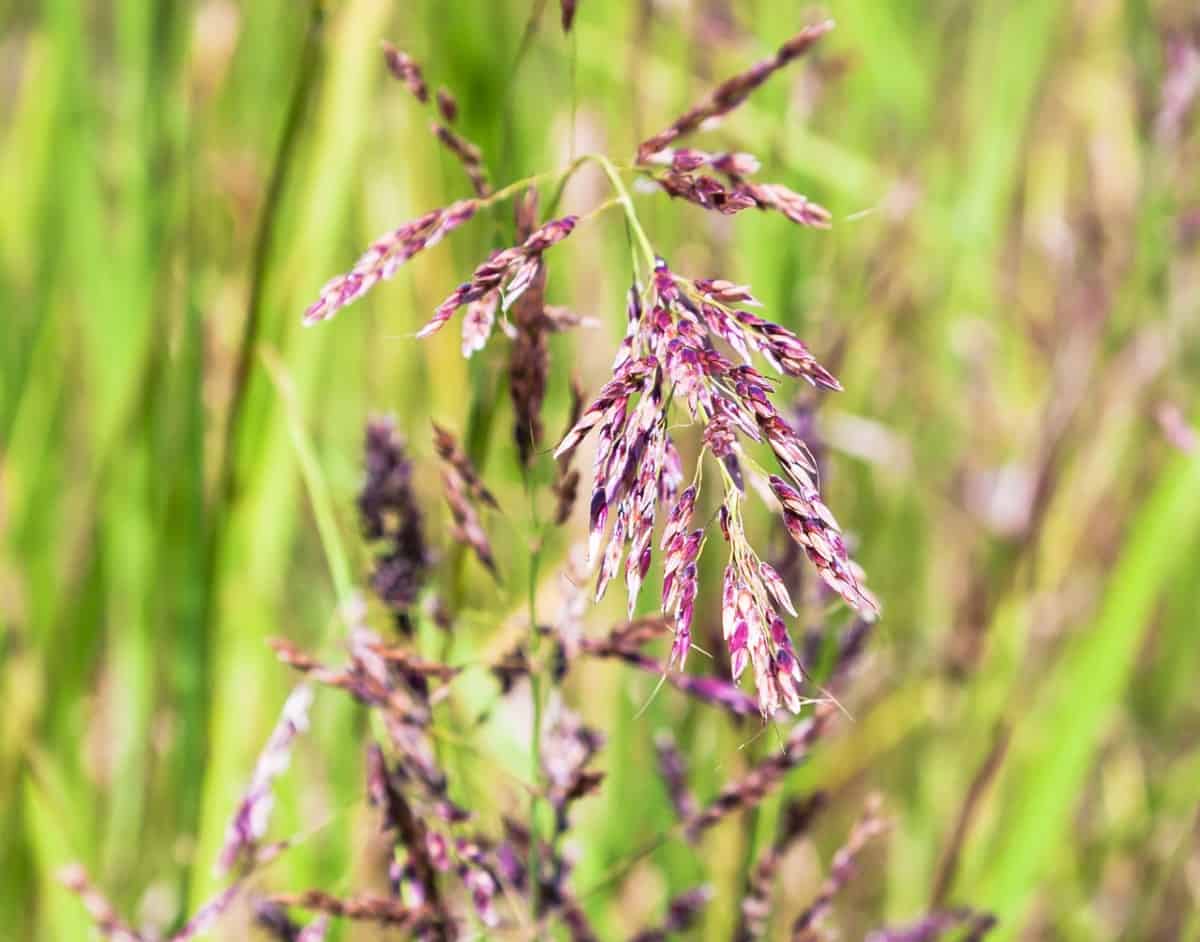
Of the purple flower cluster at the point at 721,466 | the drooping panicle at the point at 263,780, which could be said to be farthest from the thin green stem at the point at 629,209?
the drooping panicle at the point at 263,780

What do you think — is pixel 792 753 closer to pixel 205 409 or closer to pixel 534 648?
pixel 534 648

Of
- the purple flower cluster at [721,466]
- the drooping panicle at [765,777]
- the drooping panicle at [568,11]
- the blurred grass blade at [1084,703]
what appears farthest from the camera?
the blurred grass blade at [1084,703]

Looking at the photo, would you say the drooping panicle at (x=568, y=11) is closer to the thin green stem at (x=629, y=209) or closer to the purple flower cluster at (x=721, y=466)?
the thin green stem at (x=629, y=209)

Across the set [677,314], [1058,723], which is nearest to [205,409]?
[677,314]

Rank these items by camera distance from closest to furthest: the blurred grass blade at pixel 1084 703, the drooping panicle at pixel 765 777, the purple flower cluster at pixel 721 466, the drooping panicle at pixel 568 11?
1. the purple flower cluster at pixel 721 466
2. the drooping panicle at pixel 568 11
3. the drooping panicle at pixel 765 777
4. the blurred grass blade at pixel 1084 703

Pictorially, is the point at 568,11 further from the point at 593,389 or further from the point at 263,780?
the point at 593,389

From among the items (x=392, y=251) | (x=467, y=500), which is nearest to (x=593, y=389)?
(x=467, y=500)

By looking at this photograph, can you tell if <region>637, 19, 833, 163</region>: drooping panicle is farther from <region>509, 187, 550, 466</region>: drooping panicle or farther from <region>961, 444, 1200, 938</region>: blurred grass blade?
<region>961, 444, 1200, 938</region>: blurred grass blade

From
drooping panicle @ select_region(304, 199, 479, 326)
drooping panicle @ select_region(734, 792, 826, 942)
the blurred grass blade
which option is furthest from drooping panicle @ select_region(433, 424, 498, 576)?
the blurred grass blade
